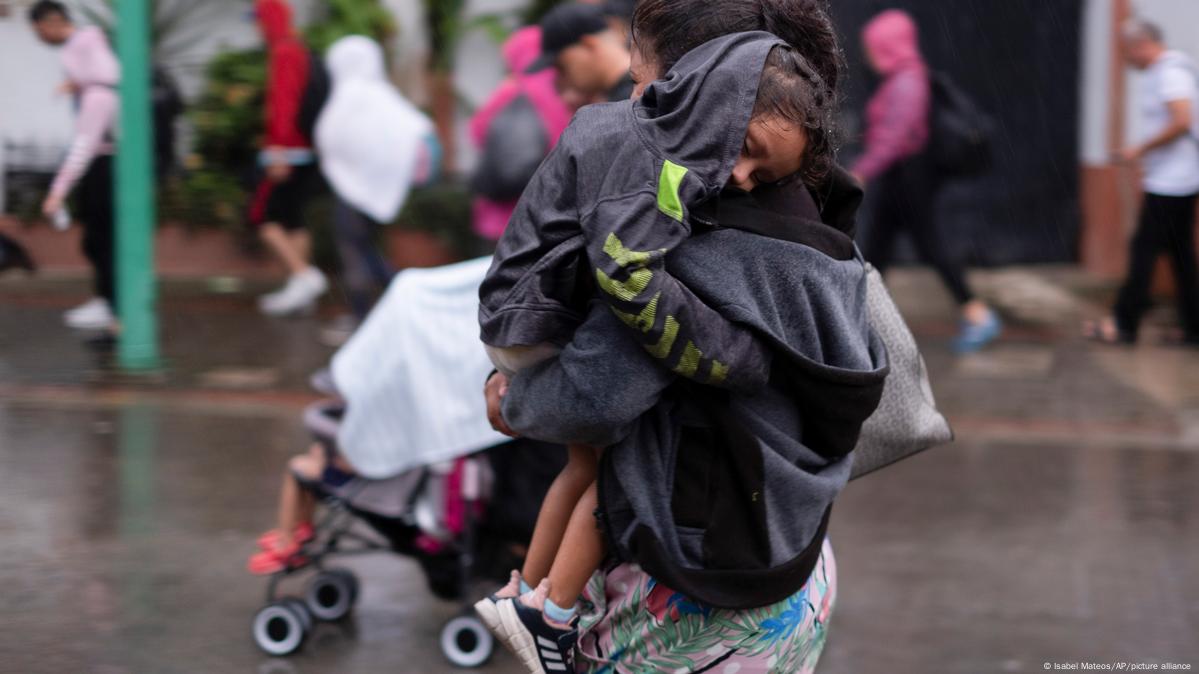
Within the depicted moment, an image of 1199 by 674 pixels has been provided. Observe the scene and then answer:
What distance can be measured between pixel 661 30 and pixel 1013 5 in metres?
10.0

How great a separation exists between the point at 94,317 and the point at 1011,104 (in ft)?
23.6

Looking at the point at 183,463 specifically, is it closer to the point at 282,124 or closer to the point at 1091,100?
the point at 282,124

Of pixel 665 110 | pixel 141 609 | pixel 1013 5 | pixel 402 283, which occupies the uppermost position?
pixel 665 110

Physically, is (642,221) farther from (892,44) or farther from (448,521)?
(892,44)

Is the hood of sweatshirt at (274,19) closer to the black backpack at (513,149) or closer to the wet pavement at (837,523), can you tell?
the wet pavement at (837,523)

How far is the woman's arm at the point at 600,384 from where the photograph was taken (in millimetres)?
2160

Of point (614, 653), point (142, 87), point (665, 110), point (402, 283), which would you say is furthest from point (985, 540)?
point (142, 87)

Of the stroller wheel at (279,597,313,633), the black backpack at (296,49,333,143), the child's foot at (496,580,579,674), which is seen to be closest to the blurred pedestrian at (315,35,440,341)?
the black backpack at (296,49,333,143)

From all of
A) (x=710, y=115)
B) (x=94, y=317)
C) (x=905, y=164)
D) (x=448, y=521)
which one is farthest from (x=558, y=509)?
(x=94, y=317)

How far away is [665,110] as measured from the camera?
217 centimetres

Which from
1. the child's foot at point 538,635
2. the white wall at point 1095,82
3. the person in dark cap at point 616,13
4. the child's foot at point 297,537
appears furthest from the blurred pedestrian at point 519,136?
the white wall at point 1095,82

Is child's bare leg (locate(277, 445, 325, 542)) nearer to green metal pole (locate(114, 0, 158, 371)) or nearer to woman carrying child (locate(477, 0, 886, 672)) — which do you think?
woman carrying child (locate(477, 0, 886, 672))

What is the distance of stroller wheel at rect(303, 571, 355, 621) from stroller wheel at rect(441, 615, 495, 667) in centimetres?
47

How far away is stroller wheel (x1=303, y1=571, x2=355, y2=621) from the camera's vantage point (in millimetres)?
4656
